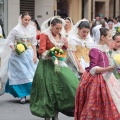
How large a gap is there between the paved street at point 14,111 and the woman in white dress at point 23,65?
234 millimetres

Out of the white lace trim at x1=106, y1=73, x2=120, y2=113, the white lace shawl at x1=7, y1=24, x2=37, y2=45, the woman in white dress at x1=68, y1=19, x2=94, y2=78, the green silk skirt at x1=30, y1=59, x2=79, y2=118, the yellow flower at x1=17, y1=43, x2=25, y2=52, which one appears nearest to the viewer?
the white lace trim at x1=106, y1=73, x2=120, y2=113

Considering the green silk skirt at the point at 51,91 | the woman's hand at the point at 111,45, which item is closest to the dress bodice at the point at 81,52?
the green silk skirt at the point at 51,91

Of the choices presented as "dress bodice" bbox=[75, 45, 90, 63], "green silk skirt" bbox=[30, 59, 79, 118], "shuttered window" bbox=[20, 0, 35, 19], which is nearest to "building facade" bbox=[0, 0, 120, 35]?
"shuttered window" bbox=[20, 0, 35, 19]

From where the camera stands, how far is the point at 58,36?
7.59m

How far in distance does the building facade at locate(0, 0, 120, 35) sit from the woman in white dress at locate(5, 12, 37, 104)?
10.2 meters

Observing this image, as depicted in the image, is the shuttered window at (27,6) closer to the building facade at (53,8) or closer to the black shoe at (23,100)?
the building facade at (53,8)

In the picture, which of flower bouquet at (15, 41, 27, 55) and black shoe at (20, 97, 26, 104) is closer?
flower bouquet at (15, 41, 27, 55)

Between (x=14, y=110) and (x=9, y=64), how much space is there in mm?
1204

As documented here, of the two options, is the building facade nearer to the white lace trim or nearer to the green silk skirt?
the green silk skirt

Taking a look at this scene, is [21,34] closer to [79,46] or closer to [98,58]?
[79,46]

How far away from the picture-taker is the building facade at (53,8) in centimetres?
2097

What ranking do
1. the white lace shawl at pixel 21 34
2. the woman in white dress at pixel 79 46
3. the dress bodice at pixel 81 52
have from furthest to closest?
the white lace shawl at pixel 21 34 → the dress bodice at pixel 81 52 → the woman in white dress at pixel 79 46

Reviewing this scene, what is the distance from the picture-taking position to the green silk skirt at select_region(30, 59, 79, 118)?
23.6ft

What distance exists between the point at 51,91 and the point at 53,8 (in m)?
16.6
